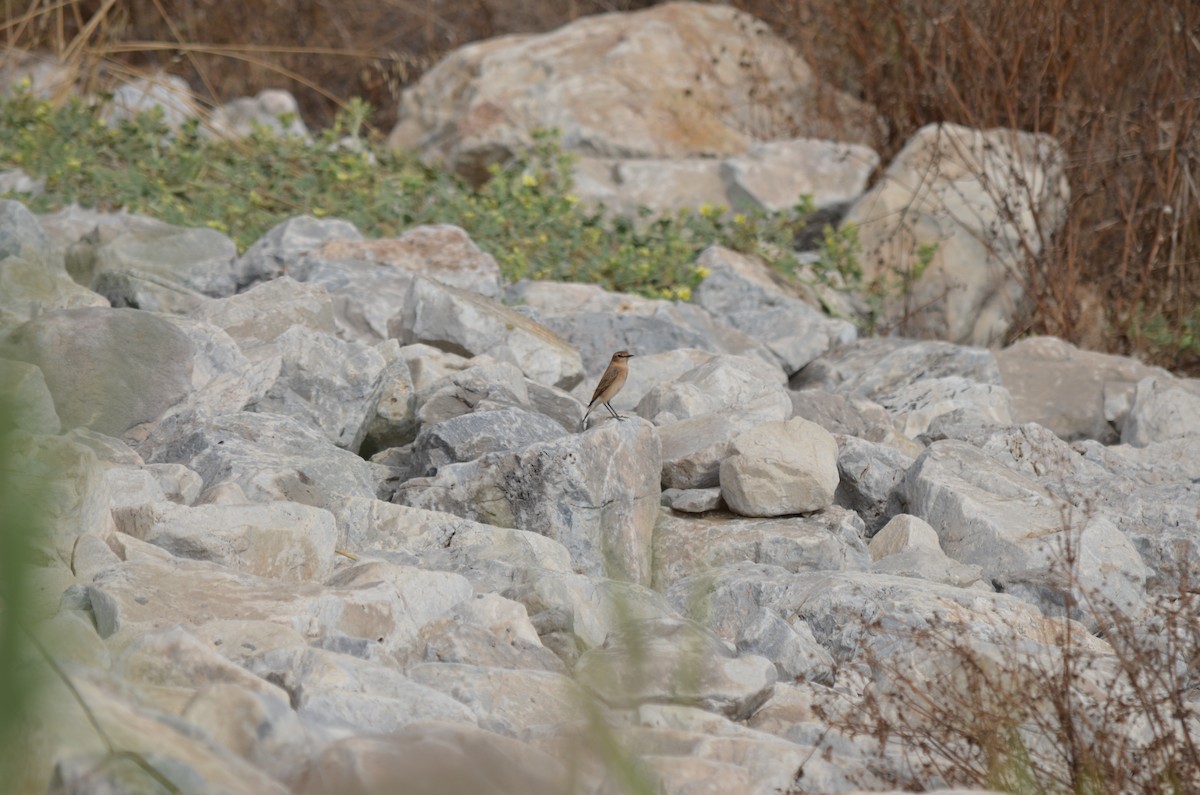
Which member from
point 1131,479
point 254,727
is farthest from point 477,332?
point 254,727

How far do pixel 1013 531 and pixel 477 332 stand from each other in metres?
2.04

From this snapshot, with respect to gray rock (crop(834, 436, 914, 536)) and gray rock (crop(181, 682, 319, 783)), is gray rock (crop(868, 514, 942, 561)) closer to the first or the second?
gray rock (crop(834, 436, 914, 536))

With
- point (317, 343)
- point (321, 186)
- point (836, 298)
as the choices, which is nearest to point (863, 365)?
point (836, 298)

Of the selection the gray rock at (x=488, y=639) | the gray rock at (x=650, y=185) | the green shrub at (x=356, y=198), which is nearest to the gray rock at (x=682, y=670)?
the gray rock at (x=488, y=639)

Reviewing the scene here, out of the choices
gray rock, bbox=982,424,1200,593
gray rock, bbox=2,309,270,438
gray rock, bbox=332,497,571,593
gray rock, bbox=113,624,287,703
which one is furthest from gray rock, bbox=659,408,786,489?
gray rock, bbox=113,624,287,703

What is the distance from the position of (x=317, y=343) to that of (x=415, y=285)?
2.29 feet

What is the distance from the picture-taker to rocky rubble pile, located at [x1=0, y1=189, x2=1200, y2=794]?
7.70 feet

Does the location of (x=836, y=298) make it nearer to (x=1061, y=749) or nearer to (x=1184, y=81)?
(x=1184, y=81)

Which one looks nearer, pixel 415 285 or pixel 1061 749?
pixel 1061 749

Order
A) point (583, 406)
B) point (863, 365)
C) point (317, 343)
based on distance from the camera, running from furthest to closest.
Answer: point (863, 365), point (583, 406), point (317, 343)

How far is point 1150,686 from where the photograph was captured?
2.53 m

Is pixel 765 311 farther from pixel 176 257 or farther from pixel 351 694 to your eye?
pixel 351 694

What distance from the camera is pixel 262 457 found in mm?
3738

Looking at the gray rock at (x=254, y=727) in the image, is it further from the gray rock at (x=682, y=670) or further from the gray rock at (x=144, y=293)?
the gray rock at (x=144, y=293)
